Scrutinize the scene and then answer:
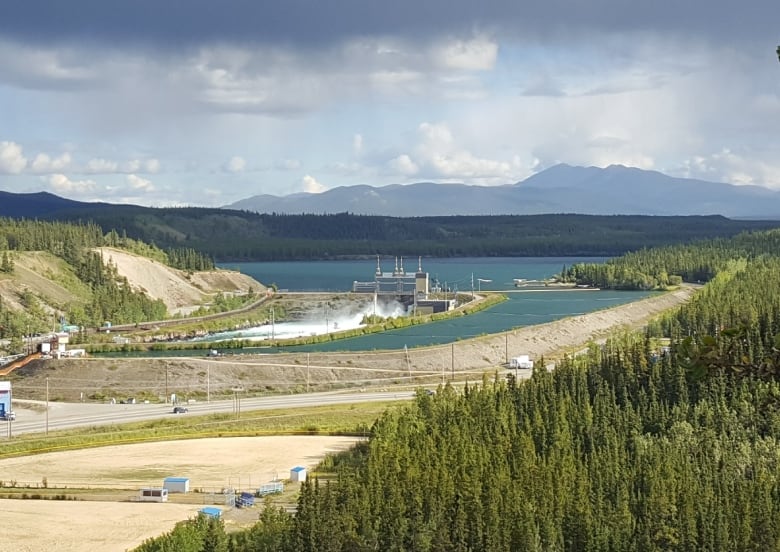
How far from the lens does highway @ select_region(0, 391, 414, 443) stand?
7538 cm

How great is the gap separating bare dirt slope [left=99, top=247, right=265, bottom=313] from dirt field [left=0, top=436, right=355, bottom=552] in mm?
82881

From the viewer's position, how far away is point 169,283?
154 meters

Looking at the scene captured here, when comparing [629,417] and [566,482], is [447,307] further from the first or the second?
[566,482]

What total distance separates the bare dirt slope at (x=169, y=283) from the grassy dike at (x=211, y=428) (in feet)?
237

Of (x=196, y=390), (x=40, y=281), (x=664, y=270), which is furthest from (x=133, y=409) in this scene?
(x=664, y=270)

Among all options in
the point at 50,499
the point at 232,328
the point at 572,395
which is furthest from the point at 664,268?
the point at 50,499

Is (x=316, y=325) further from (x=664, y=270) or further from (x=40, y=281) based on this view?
(x=664, y=270)

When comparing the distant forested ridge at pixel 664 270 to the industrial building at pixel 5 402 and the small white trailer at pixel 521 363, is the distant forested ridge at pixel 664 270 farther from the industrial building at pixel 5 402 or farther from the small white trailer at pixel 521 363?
the industrial building at pixel 5 402

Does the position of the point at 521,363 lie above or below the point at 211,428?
above

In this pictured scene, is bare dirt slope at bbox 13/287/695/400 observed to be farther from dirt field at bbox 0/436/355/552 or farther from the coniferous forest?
the coniferous forest

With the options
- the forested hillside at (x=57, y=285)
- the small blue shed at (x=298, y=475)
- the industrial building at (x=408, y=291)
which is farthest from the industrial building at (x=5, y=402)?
the industrial building at (x=408, y=291)

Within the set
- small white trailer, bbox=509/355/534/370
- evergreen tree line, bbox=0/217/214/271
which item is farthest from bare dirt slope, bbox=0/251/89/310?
small white trailer, bbox=509/355/534/370

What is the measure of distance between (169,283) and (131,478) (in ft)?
323

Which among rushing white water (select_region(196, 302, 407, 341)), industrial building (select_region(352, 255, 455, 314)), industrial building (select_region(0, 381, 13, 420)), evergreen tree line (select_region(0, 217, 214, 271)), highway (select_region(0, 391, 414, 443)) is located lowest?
highway (select_region(0, 391, 414, 443))
